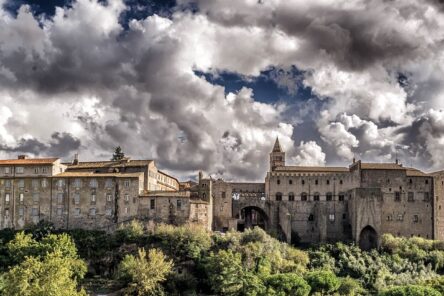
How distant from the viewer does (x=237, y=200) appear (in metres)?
86.8

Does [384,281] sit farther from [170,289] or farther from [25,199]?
[25,199]

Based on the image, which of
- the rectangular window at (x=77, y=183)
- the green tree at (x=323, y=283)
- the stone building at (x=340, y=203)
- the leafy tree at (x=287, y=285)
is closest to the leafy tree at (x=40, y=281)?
the leafy tree at (x=287, y=285)

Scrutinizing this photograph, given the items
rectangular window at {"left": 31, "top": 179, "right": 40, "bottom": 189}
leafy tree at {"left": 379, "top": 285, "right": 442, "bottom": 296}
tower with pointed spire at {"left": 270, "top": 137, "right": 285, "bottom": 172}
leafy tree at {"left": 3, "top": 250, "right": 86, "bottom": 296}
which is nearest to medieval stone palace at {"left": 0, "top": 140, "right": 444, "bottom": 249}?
rectangular window at {"left": 31, "top": 179, "right": 40, "bottom": 189}

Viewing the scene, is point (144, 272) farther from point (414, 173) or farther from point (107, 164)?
point (414, 173)

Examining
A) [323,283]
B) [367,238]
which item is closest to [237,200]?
[367,238]

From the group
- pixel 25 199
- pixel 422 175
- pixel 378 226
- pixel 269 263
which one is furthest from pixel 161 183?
pixel 422 175

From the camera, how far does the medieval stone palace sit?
80625 mm

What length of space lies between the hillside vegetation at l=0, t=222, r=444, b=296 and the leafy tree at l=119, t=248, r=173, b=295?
0.10m

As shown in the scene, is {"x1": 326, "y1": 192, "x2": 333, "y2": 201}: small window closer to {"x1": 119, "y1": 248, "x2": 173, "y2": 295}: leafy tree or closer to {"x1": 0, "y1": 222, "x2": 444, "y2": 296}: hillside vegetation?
{"x1": 0, "y1": 222, "x2": 444, "y2": 296}: hillside vegetation

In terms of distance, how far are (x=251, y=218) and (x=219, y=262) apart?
22.7 m

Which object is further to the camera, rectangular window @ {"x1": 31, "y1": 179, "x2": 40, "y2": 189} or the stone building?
the stone building

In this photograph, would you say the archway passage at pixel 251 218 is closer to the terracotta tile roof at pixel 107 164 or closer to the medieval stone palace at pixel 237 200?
the medieval stone palace at pixel 237 200

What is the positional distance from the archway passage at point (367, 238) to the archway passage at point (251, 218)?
1262cm

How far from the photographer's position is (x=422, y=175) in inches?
3381
